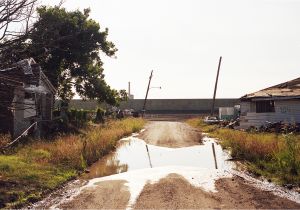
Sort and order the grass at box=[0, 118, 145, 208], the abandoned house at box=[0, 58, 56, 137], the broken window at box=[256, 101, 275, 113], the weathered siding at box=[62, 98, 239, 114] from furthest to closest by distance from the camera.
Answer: the weathered siding at box=[62, 98, 239, 114], the broken window at box=[256, 101, 275, 113], the abandoned house at box=[0, 58, 56, 137], the grass at box=[0, 118, 145, 208]

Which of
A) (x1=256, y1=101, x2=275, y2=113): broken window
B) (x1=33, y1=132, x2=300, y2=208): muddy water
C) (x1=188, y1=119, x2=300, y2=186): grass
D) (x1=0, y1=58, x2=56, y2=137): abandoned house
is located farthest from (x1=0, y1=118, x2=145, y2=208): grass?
(x1=256, y1=101, x2=275, y2=113): broken window

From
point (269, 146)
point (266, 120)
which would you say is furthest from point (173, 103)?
point (269, 146)

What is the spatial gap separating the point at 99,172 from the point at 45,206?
177 inches

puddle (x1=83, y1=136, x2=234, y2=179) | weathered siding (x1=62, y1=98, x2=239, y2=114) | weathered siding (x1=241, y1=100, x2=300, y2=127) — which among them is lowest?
puddle (x1=83, y1=136, x2=234, y2=179)

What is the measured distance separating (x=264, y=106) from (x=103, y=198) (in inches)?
846

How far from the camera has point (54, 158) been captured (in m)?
13.4


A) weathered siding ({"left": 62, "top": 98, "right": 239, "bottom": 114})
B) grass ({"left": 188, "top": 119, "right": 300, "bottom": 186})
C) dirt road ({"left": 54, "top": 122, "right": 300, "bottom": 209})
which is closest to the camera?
dirt road ({"left": 54, "top": 122, "right": 300, "bottom": 209})

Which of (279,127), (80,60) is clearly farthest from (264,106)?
(80,60)

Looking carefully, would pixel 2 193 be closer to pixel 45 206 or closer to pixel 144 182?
pixel 45 206

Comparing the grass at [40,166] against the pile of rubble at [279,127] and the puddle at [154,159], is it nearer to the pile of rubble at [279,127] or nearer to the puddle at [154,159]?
the puddle at [154,159]

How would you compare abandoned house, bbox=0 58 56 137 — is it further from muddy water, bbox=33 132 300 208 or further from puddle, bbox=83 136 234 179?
muddy water, bbox=33 132 300 208

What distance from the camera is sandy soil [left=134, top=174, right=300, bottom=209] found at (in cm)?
826

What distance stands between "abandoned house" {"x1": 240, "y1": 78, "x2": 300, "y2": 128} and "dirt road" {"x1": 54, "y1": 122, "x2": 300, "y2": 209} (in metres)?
15.9

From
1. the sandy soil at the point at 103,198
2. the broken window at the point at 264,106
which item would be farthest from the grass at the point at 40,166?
the broken window at the point at 264,106
